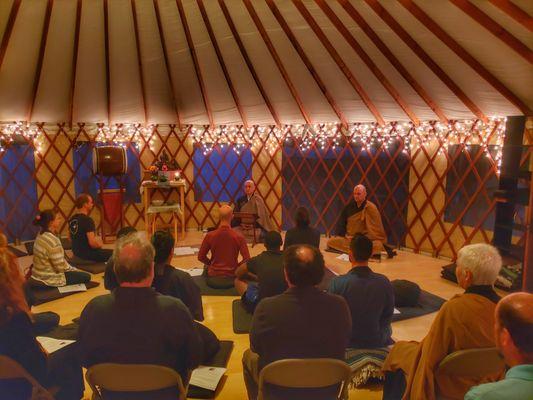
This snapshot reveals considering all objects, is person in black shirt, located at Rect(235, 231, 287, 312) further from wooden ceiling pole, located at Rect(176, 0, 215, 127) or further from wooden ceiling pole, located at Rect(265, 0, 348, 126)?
wooden ceiling pole, located at Rect(176, 0, 215, 127)

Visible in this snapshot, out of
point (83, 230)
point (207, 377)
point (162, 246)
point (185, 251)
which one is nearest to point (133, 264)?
point (162, 246)

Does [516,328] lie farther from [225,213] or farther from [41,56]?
[41,56]

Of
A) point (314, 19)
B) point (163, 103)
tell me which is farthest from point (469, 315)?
point (163, 103)

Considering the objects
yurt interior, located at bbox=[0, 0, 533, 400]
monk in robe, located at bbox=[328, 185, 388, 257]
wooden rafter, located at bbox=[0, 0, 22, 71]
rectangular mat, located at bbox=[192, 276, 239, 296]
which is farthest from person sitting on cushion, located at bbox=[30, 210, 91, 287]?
monk in robe, located at bbox=[328, 185, 388, 257]

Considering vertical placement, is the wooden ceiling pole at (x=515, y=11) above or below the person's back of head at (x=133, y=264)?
above

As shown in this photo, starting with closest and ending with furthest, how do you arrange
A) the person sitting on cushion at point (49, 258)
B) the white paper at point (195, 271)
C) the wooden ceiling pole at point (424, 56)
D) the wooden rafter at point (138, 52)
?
the wooden ceiling pole at point (424, 56), the person sitting on cushion at point (49, 258), the wooden rafter at point (138, 52), the white paper at point (195, 271)

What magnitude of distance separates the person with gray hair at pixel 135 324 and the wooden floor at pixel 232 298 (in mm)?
917

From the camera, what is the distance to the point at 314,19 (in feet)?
12.6

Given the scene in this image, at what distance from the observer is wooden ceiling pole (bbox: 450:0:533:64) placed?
9.53 ft

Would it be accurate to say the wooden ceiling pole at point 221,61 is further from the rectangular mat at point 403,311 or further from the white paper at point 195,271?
the rectangular mat at point 403,311

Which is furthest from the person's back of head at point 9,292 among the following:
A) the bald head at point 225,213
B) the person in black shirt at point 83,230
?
the person in black shirt at point 83,230

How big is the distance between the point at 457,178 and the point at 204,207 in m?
3.39

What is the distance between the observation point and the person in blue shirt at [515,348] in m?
1.05

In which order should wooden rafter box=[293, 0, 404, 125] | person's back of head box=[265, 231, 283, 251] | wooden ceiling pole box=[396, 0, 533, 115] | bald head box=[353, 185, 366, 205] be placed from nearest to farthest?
person's back of head box=[265, 231, 283, 251] < wooden ceiling pole box=[396, 0, 533, 115] < wooden rafter box=[293, 0, 404, 125] < bald head box=[353, 185, 366, 205]
